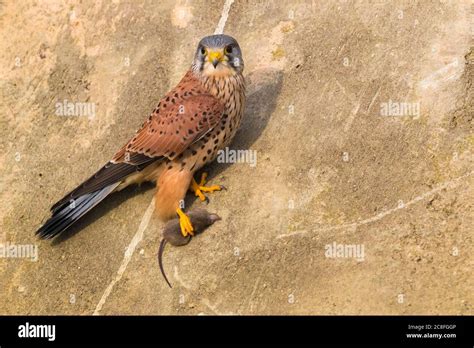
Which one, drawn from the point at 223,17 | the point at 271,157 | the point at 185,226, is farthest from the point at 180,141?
the point at 223,17

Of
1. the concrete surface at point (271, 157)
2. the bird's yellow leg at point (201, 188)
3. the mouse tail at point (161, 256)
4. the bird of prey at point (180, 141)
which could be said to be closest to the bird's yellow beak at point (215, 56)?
the bird of prey at point (180, 141)

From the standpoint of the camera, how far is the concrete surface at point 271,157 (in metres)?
7.52

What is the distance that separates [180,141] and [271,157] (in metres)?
1.07

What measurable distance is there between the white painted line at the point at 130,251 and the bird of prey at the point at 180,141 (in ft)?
0.62

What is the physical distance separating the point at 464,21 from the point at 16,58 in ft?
18.8

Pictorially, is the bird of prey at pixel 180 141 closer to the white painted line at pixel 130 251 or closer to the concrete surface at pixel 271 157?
the white painted line at pixel 130 251

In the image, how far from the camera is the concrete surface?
7.52m

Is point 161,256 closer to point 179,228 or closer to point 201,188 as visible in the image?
point 179,228

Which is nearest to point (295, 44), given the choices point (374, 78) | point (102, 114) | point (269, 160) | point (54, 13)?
point (374, 78)

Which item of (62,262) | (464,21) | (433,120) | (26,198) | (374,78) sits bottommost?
(62,262)

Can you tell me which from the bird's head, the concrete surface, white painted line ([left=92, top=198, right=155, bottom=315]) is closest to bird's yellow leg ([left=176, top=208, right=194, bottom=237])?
the concrete surface

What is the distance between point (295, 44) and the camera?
955 cm

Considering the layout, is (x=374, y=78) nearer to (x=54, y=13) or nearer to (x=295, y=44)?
(x=295, y=44)

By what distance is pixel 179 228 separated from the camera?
8039 millimetres
